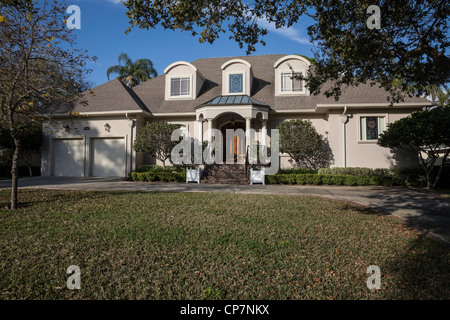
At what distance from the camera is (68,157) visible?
16484 mm

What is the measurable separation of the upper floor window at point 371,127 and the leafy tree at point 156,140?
11056mm

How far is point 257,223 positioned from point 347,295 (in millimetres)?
2618

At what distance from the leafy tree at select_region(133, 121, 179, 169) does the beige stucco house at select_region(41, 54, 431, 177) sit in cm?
157

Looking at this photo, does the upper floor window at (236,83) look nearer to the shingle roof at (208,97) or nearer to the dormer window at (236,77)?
the dormer window at (236,77)


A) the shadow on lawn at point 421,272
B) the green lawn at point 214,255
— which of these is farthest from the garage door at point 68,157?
the shadow on lawn at point 421,272

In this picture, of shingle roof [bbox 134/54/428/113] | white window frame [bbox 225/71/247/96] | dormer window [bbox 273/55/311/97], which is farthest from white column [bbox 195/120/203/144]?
dormer window [bbox 273/55/311/97]

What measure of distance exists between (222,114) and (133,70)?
18.6 metres

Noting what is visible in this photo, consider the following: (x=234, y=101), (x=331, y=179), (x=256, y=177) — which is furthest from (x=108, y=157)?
(x=331, y=179)

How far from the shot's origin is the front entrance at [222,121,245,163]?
16375 millimetres

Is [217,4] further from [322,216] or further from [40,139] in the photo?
[40,139]

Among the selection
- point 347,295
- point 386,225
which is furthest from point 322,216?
point 347,295

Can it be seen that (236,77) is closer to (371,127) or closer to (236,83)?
(236,83)

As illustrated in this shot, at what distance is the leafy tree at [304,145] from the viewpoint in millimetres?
13977

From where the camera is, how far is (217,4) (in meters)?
5.52
